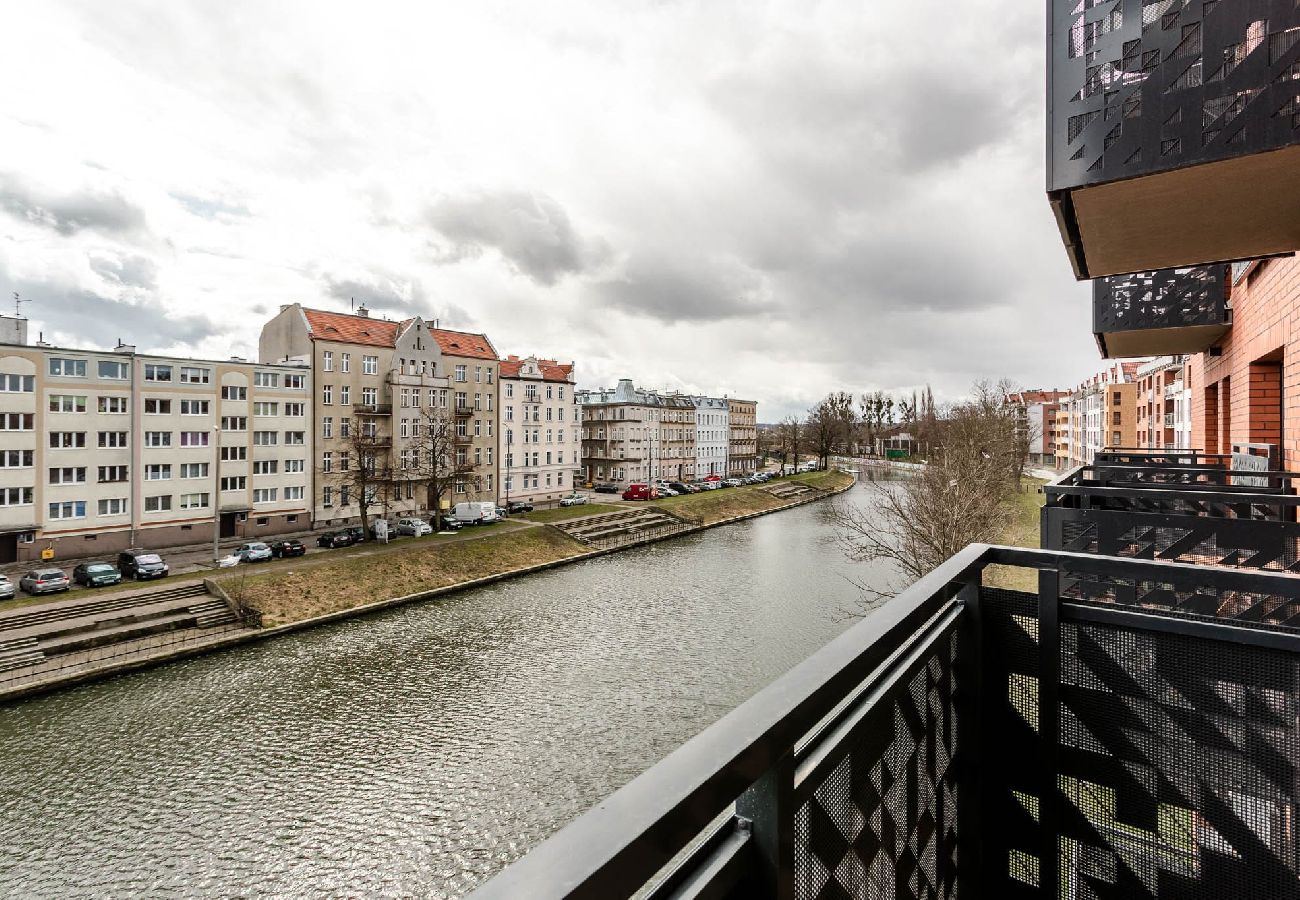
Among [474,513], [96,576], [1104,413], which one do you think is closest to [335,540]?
[474,513]

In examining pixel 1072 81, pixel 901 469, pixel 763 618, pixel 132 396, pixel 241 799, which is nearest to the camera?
pixel 1072 81

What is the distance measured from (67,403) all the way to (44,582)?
8301mm

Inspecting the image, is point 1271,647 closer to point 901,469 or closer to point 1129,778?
point 1129,778

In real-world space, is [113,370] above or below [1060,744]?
above

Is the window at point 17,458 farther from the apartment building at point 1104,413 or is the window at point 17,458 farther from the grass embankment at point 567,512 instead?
the apartment building at point 1104,413

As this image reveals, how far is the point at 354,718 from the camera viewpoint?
1402 centimetres

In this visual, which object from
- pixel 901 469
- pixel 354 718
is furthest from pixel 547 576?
pixel 901 469

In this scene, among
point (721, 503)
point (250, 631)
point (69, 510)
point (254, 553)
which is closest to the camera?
point (250, 631)

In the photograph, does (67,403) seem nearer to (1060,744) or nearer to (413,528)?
(413,528)

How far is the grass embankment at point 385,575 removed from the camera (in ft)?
67.6

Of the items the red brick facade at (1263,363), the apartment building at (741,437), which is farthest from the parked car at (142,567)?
the apartment building at (741,437)

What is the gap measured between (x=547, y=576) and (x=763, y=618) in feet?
33.4

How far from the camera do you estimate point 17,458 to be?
76.0ft

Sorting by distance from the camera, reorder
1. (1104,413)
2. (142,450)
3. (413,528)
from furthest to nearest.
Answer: (1104,413) < (413,528) < (142,450)
